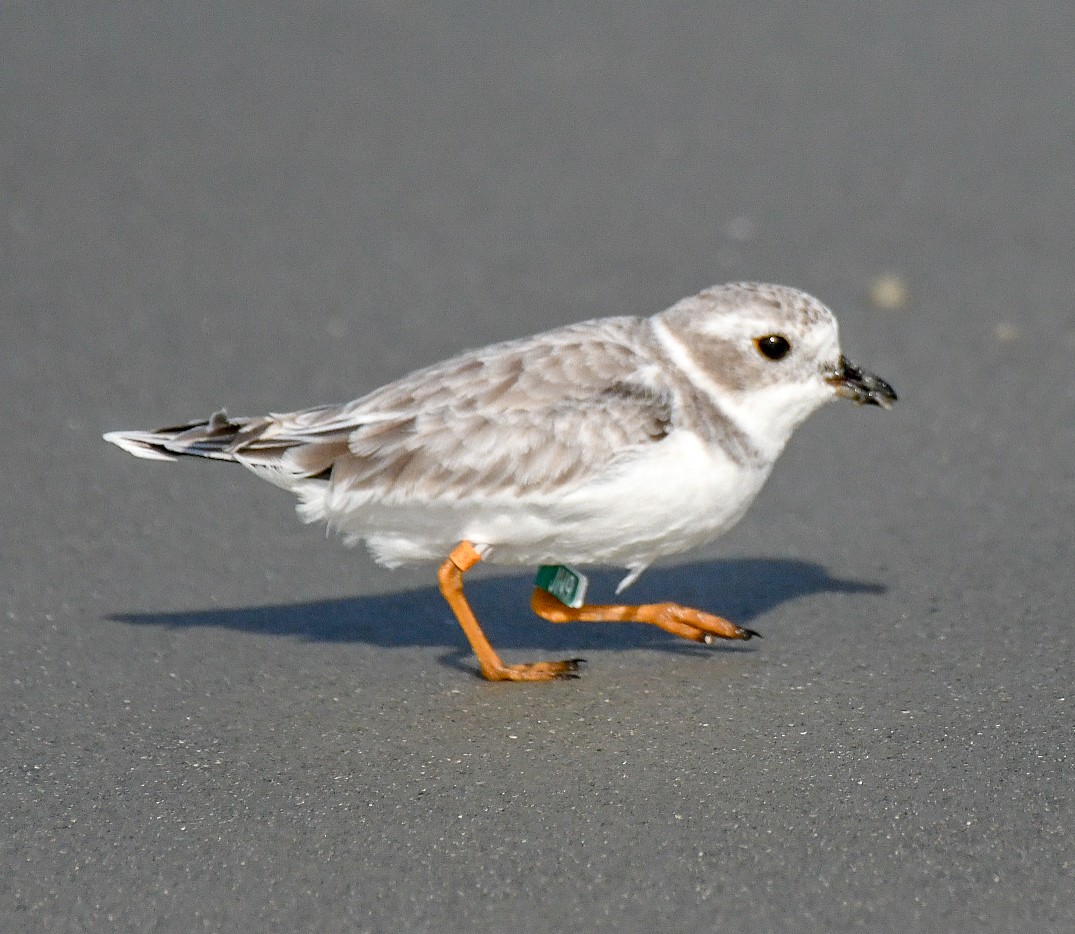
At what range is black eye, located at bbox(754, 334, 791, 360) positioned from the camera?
185 inches

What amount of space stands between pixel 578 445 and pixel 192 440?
1.22 meters

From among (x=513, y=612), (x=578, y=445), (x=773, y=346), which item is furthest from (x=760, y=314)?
(x=513, y=612)

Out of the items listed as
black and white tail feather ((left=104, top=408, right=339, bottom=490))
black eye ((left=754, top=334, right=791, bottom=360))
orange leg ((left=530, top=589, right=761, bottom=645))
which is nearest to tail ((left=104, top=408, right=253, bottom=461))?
black and white tail feather ((left=104, top=408, right=339, bottom=490))

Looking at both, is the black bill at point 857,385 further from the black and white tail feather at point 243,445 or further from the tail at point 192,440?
the tail at point 192,440

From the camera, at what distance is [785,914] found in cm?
348

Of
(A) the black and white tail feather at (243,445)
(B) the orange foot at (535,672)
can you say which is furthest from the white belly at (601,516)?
(B) the orange foot at (535,672)

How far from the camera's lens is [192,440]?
16.4ft

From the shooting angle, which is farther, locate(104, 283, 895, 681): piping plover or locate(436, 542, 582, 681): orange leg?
locate(436, 542, 582, 681): orange leg

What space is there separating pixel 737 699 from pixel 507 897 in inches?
48.3

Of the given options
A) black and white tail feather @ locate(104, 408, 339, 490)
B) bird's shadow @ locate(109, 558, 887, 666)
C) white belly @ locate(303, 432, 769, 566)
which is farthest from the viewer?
bird's shadow @ locate(109, 558, 887, 666)

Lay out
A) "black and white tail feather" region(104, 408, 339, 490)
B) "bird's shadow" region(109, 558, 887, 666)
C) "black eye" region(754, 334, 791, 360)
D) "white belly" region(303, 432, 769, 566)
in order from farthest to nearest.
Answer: "bird's shadow" region(109, 558, 887, 666), "black and white tail feather" region(104, 408, 339, 490), "black eye" region(754, 334, 791, 360), "white belly" region(303, 432, 769, 566)

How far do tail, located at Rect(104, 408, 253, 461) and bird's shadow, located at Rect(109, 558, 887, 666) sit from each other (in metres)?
0.53

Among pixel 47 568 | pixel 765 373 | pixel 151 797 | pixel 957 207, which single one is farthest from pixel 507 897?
A: pixel 957 207

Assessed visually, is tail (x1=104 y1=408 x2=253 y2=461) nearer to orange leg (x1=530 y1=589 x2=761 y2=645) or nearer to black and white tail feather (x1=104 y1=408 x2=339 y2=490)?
black and white tail feather (x1=104 y1=408 x2=339 y2=490)
